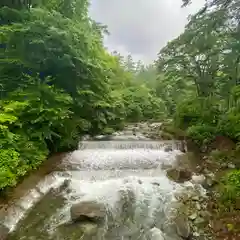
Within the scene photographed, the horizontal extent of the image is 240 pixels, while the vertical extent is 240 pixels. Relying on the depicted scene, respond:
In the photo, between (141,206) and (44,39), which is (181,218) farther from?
(44,39)

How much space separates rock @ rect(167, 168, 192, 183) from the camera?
7117 mm

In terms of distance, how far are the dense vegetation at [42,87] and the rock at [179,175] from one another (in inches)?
130

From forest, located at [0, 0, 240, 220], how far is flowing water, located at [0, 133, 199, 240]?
704 mm

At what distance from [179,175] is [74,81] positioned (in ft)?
15.4

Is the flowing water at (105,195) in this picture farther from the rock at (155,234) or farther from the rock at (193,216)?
the rock at (193,216)

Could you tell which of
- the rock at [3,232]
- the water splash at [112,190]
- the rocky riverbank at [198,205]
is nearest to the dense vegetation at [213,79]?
the rocky riverbank at [198,205]

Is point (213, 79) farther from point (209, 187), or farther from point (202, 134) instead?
point (209, 187)

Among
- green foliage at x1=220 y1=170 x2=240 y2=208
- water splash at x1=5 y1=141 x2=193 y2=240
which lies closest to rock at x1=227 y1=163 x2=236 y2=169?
green foliage at x1=220 y1=170 x2=240 y2=208

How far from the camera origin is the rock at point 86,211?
5301 millimetres

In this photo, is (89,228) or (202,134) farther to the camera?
(202,134)

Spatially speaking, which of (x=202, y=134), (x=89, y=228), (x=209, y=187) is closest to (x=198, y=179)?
(x=209, y=187)

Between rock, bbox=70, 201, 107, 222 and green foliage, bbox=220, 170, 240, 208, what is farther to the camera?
green foliage, bbox=220, 170, 240, 208

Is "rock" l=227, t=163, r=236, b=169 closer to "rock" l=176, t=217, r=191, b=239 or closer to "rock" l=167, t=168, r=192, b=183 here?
"rock" l=167, t=168, r=192, b=183

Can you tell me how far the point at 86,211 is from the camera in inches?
213
